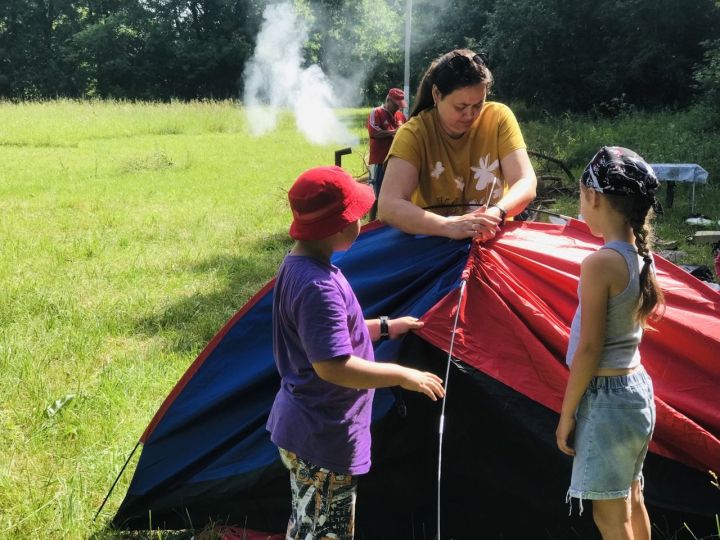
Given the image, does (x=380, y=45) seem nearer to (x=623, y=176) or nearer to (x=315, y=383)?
(x=623, y=176)

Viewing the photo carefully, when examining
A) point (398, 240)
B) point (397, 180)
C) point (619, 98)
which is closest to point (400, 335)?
point (398, 240)

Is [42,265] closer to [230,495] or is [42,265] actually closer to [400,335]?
[230,495]

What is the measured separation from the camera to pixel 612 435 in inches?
72.3

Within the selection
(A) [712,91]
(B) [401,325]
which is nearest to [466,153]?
(B) [401,325]

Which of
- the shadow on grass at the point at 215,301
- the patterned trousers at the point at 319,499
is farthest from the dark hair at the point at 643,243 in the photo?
the shadow on grass at the point at 215,301

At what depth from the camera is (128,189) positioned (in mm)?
10227

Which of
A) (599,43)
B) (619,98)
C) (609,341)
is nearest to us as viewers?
(609,341)

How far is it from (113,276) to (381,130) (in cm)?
350

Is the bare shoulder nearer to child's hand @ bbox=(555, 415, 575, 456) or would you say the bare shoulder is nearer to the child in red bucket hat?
child's hand @ bbox=(555, 415, 575, 456)

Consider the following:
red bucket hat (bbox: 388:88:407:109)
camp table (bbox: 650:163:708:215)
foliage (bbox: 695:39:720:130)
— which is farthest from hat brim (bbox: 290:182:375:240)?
foliage (bbox: 695:39:720:130)

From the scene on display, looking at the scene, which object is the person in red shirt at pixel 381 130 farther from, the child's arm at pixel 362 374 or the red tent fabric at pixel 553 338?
the child's arm at pixel 362 374

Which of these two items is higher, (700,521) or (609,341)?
(609,341)

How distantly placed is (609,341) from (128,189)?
9.44 metres

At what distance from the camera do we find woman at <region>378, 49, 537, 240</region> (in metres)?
2.48
